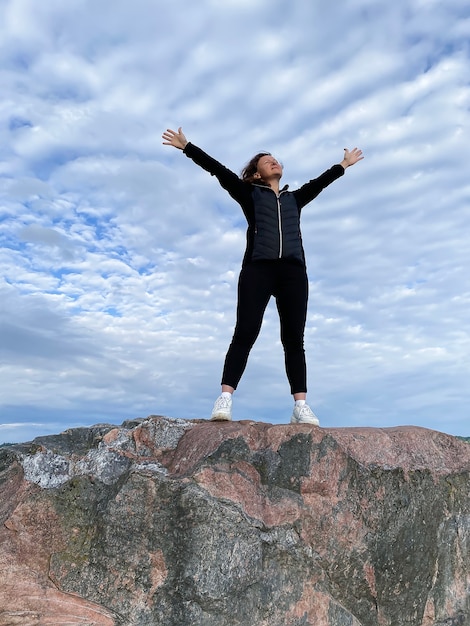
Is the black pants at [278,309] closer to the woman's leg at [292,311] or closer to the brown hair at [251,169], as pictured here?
the woman's leg at [292,311]

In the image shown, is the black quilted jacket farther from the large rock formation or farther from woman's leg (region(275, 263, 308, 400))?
the large rock formation

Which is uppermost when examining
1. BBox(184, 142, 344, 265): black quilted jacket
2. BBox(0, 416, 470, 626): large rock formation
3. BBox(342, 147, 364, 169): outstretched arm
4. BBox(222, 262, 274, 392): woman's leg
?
BBox(342, 147, 364, 169): outstretched arm

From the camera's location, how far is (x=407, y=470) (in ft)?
17.4

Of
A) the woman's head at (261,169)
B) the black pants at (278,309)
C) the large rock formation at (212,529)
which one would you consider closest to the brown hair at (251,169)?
the woman's head at (261,169)

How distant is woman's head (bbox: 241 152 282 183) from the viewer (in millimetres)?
6469

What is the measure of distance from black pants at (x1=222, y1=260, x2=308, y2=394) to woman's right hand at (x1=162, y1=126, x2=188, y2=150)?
1372 mm

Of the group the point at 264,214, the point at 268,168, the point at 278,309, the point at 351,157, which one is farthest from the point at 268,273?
the point at 351,157

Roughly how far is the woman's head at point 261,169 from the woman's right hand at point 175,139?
2.79 ft

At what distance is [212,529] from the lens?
4.42m

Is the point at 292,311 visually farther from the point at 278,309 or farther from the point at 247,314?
the point at 247,314

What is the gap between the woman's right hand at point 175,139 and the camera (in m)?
6.12

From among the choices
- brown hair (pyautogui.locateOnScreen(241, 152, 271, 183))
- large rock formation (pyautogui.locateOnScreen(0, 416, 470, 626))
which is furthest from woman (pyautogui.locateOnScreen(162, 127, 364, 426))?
large rock formation (pyautogui.locateOnScreen(0, 416, 470, 626))

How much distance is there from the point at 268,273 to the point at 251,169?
133cm

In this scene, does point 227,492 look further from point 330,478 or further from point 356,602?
point 356,602
